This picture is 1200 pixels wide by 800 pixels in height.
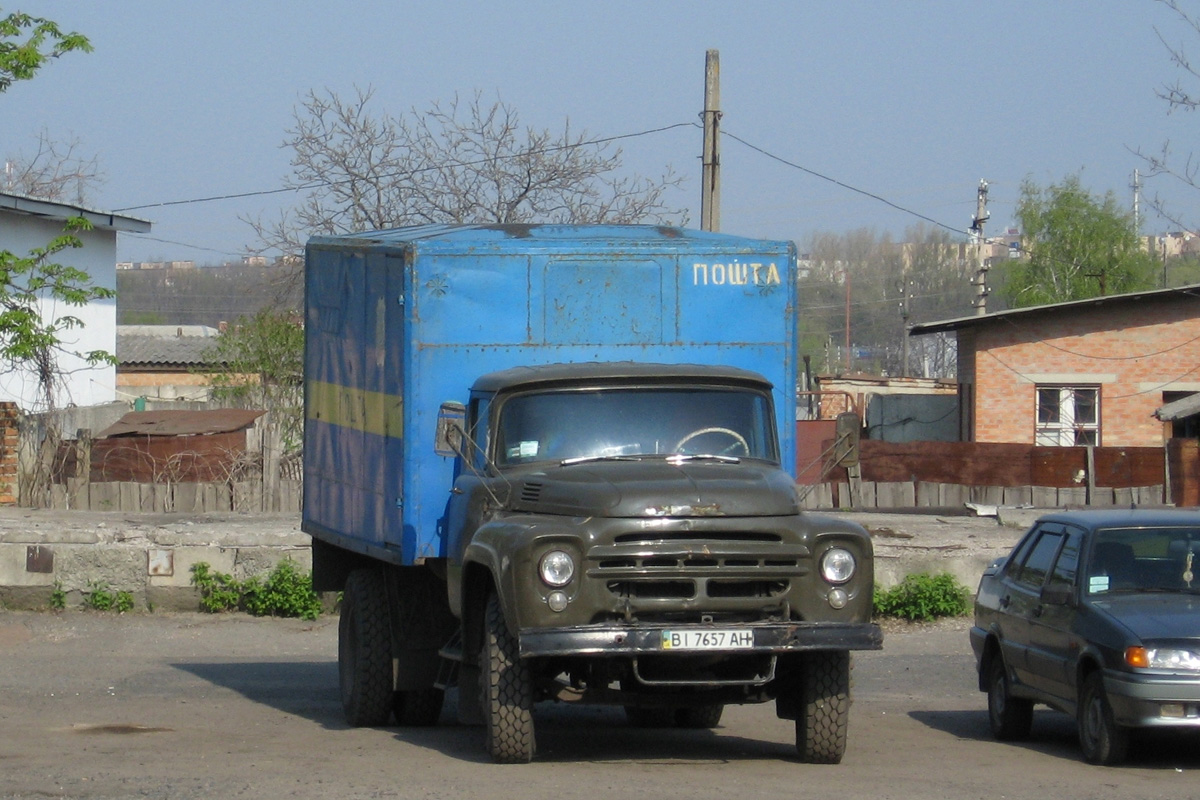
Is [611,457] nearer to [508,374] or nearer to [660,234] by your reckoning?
[508,374]

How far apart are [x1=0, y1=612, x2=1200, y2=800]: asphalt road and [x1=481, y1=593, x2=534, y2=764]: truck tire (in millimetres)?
130

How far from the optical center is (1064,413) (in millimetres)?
31969

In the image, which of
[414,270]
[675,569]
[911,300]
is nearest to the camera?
[675,569]

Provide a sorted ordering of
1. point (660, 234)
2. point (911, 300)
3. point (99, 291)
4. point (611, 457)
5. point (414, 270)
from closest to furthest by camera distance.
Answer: point (611, 457)
point (414, 270)
point (660, 234)
point (99, 291)
point (911, 300)

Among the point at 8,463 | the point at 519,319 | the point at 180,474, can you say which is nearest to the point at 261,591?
the point at 180,474

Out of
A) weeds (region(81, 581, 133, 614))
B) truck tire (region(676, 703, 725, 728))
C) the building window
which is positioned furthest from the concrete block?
the building window

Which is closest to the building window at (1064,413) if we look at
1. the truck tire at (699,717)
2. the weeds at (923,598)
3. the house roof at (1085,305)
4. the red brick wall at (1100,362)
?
the red brick wall at (1100,362)

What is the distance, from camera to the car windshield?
9094 millimetres

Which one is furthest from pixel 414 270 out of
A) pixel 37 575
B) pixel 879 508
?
pixel 879 508

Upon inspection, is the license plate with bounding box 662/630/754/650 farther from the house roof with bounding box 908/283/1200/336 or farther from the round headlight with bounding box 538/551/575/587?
the house roof with bounding box 908/283/1200/336

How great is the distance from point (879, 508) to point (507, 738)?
17.2 m

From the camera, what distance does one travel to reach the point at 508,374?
8914mm

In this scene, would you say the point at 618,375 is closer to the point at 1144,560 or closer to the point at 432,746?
the point at 432,746

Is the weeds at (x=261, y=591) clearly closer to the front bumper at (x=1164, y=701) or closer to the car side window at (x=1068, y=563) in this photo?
the car side window at (x=1068, y=563)
